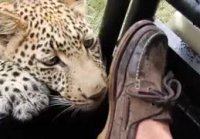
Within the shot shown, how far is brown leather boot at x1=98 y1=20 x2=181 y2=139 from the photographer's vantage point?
1.78m

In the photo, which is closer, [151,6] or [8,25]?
[8,25]

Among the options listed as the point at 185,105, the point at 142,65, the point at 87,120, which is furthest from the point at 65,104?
the point at 185,105

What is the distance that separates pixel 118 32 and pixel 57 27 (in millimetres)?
462

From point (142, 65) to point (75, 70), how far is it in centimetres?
19

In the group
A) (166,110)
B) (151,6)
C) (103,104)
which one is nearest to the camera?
(166,110)

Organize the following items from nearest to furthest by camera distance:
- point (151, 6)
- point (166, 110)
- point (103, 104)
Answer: point (166, 110), point (103, 104), point (151, 6)

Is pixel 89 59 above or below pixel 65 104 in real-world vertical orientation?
above

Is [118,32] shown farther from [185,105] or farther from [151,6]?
[185,105]

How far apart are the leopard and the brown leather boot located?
2.2 inches

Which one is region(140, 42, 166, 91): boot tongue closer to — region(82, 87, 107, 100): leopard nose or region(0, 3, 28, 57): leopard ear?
region(82, 87, 107, 100): leopard nose

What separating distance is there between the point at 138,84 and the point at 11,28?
382 millimetres

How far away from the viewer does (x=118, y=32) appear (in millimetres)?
2248

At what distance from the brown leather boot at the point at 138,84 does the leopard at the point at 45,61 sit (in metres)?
0.06

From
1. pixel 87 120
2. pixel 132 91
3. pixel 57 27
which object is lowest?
pixel 87 120
